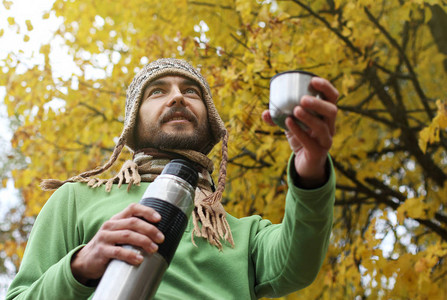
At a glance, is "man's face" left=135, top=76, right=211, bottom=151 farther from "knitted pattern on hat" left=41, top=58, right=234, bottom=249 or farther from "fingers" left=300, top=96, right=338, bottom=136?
"fingers" left=300, top=96, right=338, bottom=136

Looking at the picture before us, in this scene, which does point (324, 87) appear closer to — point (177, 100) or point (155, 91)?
point (177, 100)

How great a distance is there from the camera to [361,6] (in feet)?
11.2

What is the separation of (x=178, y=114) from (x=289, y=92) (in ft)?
3.04

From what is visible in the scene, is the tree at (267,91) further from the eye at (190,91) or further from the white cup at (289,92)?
the white cup at (289,92)

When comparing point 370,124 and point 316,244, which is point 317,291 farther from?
point 316,244

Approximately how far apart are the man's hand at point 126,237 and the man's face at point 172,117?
0.81 meters

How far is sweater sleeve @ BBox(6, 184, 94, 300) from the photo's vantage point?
1.20m

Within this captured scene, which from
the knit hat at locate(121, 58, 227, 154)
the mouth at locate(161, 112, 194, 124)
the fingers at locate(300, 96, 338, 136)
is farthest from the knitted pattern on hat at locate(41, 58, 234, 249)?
the fingers at locate(300, 96, 338, 136)

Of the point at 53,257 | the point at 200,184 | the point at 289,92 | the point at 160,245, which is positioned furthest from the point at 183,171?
the point at 200,184

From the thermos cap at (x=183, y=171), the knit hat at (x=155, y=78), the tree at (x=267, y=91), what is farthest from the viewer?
the tree at (x=267, y=91)

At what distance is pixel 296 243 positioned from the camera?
1355 mm

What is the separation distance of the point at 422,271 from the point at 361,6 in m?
1.82

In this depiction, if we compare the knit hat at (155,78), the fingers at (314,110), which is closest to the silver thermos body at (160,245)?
the fingers at (314,110)

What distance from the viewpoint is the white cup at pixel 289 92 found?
1080mm
